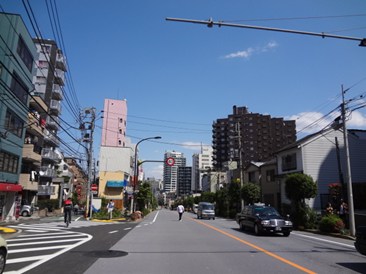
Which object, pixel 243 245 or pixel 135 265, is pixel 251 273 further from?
pixel 243 245

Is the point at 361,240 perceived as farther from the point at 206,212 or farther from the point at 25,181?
the point at 25,181

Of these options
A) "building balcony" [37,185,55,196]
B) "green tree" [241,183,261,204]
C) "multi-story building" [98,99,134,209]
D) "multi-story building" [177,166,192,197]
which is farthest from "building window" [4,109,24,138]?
"multi-story building" [177,166,192,197]

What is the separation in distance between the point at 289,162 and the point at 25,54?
28.5 meters

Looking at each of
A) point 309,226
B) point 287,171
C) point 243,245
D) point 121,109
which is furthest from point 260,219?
point 121,109

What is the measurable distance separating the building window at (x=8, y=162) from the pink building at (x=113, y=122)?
47693 mm

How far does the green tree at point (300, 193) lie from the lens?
25.5 m

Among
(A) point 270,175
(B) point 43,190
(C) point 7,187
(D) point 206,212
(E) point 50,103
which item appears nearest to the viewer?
(C) point 7,187

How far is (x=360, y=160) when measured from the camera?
34469mm

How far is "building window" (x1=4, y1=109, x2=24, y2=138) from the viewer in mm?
29719

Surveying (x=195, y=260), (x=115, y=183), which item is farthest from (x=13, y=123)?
(x=115, y=183)

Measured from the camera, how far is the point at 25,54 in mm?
32656

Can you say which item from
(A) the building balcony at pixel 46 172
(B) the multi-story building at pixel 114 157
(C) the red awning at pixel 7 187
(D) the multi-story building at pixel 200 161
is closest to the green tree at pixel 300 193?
(C) the red awning at pixel 7 187

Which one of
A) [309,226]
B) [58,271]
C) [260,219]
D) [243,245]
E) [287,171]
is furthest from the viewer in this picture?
[287,171]

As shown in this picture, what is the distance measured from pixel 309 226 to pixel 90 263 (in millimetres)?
19380
